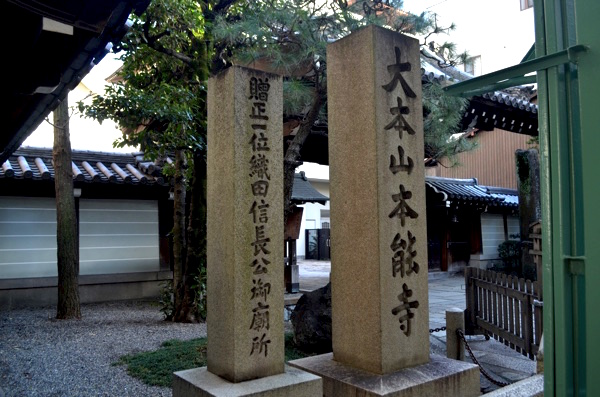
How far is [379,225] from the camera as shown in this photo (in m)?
3.60

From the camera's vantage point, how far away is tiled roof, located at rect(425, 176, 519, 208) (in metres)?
18.2

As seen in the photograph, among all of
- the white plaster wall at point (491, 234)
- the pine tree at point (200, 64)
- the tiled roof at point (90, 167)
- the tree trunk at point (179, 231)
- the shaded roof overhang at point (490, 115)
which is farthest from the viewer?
the white plaster wall at point (491, 234)

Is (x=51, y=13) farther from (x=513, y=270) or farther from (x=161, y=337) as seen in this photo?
(x=513, y=270)

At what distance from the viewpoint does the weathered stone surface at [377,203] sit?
11.9 feet

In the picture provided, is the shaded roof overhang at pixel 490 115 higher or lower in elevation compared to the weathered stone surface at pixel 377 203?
higher

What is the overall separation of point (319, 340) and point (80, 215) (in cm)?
770

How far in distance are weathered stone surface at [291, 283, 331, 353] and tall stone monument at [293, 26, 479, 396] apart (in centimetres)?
341

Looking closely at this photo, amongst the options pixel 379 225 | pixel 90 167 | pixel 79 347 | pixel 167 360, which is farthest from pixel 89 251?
pixel 379 225

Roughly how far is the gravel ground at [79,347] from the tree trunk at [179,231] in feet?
2.11

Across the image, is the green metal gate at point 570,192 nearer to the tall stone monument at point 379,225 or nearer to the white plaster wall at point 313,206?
the tall stone monument at point 379,225

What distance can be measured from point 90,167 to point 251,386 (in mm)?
10477

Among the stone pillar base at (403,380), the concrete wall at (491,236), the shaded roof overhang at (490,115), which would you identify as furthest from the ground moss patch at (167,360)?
the concrete wall at (491,236)

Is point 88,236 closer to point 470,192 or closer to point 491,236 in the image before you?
point 470,192

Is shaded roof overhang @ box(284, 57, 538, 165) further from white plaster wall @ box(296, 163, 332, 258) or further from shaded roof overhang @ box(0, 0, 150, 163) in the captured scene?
white plaster wall @ box(296, 163, 332, 258)
